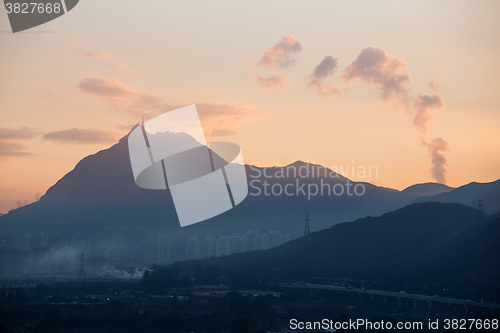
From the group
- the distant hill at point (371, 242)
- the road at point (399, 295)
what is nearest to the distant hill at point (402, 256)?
the distant hill at point (371, 242)

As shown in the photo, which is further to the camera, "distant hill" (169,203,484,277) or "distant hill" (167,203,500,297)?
"distant hill" (169,203,484,277)

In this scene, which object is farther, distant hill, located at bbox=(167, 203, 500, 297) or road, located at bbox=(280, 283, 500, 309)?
distant hill, located at bbox=(167, 203, 500, 297)

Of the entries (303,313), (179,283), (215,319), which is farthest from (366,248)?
(215,319)

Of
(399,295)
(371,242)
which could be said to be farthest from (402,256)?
(399,295)

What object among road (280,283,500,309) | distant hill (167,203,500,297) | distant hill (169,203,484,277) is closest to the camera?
road (280,283,500,309)

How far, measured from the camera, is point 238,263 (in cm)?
18625

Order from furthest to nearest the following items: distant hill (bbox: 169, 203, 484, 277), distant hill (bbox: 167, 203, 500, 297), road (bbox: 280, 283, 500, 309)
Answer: distant hill (bbox: 169, 203, 484, 277) < distant hill (bbox: 167, 203, 500, 297) < road (bbox: 280, 283, 500, 309)

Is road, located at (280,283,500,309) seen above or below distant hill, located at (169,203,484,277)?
below

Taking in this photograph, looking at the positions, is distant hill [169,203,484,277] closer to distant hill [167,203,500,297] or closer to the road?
distant hill [167,203,500,297]

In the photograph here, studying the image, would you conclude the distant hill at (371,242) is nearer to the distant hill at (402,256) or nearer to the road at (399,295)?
the distant hill at (402,256)

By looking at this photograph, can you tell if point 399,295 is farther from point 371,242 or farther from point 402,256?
point 371,242

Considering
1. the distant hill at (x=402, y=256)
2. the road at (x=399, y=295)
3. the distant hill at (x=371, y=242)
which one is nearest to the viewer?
the road at (x=399, y=295)

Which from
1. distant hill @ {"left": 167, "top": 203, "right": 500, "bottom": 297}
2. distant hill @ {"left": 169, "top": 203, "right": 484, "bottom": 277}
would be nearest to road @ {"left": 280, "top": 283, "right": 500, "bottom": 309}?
distant hill @ {"left": 167, "top": 203, "right": 500, "bottom": 297}

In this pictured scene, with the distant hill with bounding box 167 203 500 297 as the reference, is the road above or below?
below
